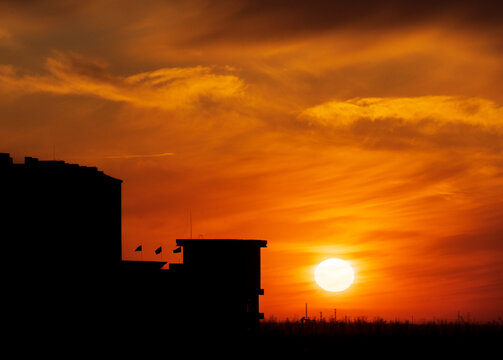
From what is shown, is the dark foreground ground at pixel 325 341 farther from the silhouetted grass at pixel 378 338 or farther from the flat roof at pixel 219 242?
the flat roof at pixel 219 242

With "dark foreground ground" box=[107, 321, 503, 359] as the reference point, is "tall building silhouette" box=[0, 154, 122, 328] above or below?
above

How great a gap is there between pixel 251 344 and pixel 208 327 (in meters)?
2.24

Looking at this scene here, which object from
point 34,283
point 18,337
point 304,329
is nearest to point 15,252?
point 34,283

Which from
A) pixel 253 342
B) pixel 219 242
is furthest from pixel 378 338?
pixel 219 242

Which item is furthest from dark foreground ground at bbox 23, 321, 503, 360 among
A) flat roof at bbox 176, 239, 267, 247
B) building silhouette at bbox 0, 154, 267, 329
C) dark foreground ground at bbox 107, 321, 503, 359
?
flat roof at bbox 176, 239, 267, 247

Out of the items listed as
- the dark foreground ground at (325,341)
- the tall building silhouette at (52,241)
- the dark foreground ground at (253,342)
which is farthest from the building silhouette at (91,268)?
the dark foreground ground at (325,341)

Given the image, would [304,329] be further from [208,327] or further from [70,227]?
[70,227]

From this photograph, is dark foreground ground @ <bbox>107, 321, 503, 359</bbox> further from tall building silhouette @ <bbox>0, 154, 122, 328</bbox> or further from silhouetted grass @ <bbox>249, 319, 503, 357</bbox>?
tall building silhouette @ <bbox>0, 154, 122, 328</bbox>

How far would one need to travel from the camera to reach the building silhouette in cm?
3319

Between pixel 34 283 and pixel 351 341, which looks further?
pixel 351 341

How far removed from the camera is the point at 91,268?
35.0m

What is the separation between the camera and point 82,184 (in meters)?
37.0

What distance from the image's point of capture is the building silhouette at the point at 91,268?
3319 cm

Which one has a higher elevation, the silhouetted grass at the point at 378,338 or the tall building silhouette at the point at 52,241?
the tall building silhouette at the point at 52,241
